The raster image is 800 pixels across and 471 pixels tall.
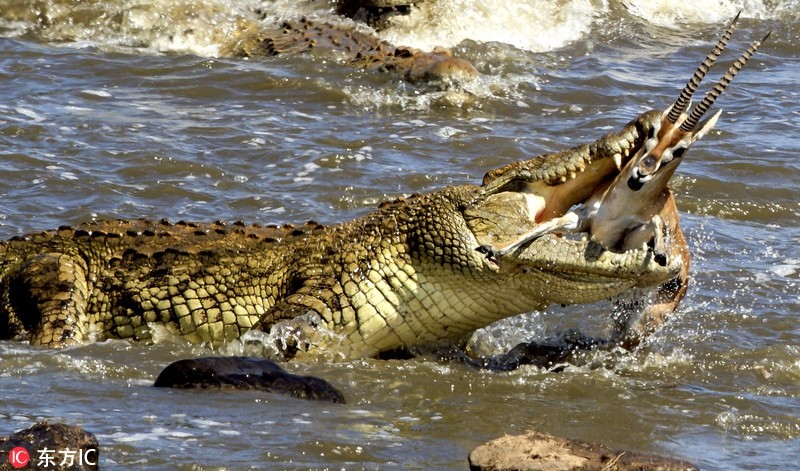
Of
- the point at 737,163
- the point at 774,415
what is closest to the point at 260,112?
the point at 737,163

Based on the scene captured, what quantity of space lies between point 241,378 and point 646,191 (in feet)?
5.96

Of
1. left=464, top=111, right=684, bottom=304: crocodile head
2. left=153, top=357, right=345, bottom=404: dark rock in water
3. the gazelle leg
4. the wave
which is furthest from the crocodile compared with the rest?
left=153, top=357, right=345, bottom=404: dark rock in water

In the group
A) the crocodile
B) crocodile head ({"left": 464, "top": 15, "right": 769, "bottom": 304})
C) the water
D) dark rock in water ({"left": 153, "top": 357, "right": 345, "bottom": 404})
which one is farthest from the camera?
the crocodile

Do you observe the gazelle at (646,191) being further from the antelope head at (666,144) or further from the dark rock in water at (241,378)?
the dark rock in water at (241,378)

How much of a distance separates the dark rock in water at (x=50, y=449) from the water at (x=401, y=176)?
312mm

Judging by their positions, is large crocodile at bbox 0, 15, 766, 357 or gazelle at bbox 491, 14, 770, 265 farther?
large crocodile at bbox 0, 15, 766, 357

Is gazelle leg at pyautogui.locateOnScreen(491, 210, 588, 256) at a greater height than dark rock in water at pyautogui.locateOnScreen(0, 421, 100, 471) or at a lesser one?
greater

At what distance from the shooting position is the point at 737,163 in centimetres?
955

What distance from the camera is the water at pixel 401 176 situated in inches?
189

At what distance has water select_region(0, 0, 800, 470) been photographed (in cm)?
480

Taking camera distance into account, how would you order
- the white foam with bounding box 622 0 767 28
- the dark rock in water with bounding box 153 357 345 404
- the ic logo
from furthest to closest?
the white foam with bounding box 622 0 767 28 < the dark rock in water with bounding box 153 357 345 404 < the ic logo

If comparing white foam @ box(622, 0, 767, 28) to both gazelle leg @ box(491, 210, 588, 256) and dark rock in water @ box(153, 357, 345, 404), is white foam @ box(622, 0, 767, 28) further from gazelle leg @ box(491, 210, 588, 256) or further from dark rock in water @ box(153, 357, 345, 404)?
dark rock in water @ box(153, 357, 345, 404)

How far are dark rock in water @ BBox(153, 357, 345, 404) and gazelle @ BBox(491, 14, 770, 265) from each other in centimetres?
108

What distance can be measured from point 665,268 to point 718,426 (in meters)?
0.68
